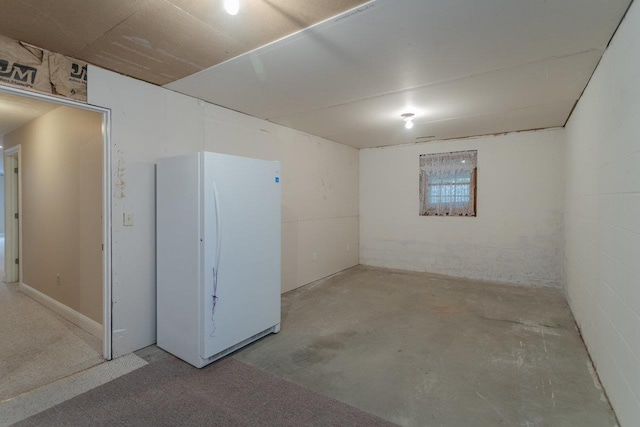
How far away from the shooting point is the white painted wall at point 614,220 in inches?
65.9

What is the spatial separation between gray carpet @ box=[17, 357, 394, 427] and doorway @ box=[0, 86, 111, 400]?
0.55 metres

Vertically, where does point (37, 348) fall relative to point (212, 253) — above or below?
below

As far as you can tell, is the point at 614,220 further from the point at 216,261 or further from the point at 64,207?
the point at 64,207

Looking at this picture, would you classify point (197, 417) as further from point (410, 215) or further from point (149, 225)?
point (410, 215)

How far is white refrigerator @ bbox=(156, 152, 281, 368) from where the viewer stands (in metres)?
2.46

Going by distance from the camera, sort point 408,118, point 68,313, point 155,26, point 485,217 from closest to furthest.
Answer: point 155,26 < point 68,313 < point 408,118 < point 485,217

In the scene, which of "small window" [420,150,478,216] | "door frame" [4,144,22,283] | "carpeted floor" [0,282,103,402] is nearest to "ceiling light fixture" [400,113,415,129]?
"small window" [420,150,478,216]

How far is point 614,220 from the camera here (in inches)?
80.0

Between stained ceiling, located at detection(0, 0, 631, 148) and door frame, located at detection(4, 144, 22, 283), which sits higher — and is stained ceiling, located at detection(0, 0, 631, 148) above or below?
above

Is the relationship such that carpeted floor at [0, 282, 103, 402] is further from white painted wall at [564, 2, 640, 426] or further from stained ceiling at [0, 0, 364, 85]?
white painted wall at [564, 2, 640, 426]

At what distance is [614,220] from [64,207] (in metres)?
5.06

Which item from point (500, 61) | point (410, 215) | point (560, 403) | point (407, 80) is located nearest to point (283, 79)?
point (407, 80)

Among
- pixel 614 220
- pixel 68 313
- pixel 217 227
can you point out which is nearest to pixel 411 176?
pixel 614 220

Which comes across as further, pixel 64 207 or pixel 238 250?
pixel 64 207
